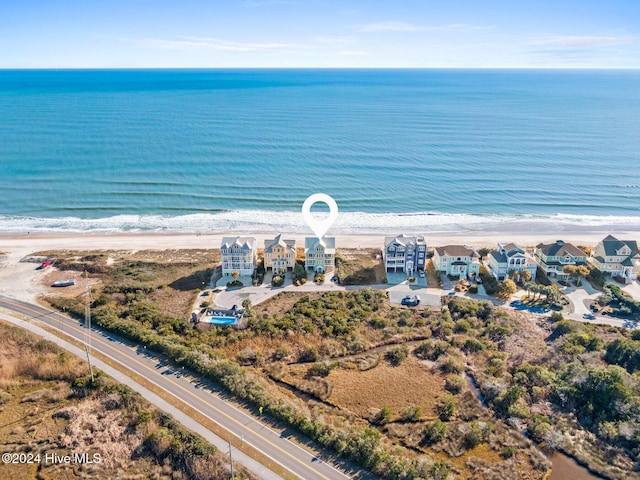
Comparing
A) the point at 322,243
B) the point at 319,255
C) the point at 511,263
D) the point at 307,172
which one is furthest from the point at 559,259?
the point at 307,172

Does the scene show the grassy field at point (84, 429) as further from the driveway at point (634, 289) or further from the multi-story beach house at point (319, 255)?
the driveway at point (634, 289)

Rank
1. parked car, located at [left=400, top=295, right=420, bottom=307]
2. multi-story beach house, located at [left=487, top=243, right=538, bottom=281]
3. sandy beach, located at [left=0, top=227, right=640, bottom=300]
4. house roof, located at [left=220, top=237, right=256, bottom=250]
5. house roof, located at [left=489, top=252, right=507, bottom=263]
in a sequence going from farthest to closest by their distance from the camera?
sandy beach, located at [left=0, top=227, right=640, bottom=300] → house roof, located at [left=220, top=237, right=256, bottom=250] → house roof, located at [left=489, top=252, right=507, bottom=263] → multi-story beach house, located at [left=487, top=243, right=538, bottom=281] → parked car, located at [left=400, top=295, right=420, bottom=307]

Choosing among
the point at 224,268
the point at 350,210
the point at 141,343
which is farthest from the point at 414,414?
the point at 350,210

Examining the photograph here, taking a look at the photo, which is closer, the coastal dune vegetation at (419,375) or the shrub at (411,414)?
the coastal dune vegetation at (419,375)

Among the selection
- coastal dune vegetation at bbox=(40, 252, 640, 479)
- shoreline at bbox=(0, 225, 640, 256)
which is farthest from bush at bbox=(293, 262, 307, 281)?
shoreline at bbox=(0, 225, 640, 256)

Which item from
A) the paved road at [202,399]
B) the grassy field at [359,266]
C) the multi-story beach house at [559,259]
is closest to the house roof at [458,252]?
the grassy field at [359,266]

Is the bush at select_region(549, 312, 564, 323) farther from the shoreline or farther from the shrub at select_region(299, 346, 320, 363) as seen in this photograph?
the shrub at select_region(299, 346, 320, 363)

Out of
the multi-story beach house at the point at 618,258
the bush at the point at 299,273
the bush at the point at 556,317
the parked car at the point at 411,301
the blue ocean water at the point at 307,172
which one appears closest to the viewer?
the bush at the point at 556,317
